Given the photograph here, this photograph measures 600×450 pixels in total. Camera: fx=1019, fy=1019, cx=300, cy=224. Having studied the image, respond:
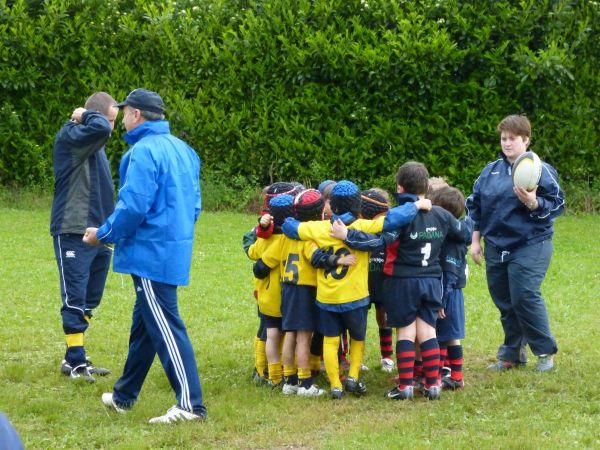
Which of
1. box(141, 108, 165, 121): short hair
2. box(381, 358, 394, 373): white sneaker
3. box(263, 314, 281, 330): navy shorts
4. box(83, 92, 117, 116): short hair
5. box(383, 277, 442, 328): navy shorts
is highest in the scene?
box(141, 108, 165, 121): short hair

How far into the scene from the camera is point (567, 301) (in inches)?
420

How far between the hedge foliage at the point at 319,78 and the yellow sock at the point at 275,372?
8.73m

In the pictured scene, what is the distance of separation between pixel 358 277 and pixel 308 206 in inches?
24.2

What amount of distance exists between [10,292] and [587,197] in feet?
30.7

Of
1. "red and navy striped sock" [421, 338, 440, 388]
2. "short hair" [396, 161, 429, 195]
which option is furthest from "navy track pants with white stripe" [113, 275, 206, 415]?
"short hair" [396, 161, 429, 195]

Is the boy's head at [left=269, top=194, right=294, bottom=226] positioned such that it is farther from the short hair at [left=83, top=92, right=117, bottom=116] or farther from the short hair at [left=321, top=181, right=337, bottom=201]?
the short hair at [left=83, top=92, right=117, bottom=116]

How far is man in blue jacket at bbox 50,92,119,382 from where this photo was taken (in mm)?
7742

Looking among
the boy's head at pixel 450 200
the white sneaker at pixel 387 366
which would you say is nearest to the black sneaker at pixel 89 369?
the white sneaker at pixel 387 366

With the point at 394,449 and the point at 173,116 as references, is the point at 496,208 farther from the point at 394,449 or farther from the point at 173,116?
the point at 173,116

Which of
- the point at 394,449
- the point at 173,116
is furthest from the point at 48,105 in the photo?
the point at 394,449

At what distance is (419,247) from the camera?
7.17 m

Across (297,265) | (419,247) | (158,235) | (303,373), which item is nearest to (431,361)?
(419,247)

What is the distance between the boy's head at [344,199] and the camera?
23.4 ft

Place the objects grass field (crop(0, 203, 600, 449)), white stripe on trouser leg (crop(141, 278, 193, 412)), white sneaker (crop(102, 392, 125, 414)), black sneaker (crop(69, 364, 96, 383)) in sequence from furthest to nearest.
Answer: black sneaker (crop(69, 364, 96, 383)), white sneaker (crop(102, 392, 125, 414)), white stripe on trouser leg (crop(141, 278, 193, 412)), grass field (crop(0, 203, 600, 449))
